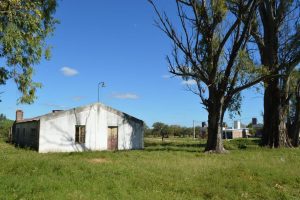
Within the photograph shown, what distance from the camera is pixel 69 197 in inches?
393

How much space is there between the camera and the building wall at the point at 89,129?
30.3m

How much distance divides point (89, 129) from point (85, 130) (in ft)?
1.29

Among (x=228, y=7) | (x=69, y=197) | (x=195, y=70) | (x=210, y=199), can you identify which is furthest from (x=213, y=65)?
(x=69, y=197)

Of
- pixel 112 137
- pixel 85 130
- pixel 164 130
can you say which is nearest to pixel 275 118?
pixel 112 137

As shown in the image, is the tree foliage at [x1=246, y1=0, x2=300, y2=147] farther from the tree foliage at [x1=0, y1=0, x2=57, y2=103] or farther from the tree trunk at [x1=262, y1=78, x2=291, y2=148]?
the tree foliage at [x1=0, y1=0, x2=57, y2=103]

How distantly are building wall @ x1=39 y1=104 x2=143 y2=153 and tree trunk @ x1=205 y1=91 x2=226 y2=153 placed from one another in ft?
33.1

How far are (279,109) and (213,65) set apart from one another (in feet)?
32.6

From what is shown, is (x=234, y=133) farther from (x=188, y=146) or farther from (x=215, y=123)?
(x=215, y=123)

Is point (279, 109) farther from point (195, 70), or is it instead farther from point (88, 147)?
point (88, 147)

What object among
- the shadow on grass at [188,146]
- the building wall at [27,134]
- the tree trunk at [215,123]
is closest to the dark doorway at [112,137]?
the shadow on grass at [188,146]

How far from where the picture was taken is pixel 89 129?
107 feet

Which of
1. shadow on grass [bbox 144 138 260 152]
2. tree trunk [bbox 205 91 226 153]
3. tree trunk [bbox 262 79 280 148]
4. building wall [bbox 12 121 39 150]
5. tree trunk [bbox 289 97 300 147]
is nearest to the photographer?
tree trunk [bbox 205 91 226 153]

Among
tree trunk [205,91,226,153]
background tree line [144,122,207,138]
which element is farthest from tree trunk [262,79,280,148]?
background tree line [144,122,207,138]

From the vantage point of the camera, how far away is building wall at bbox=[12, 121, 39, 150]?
3181 cm
